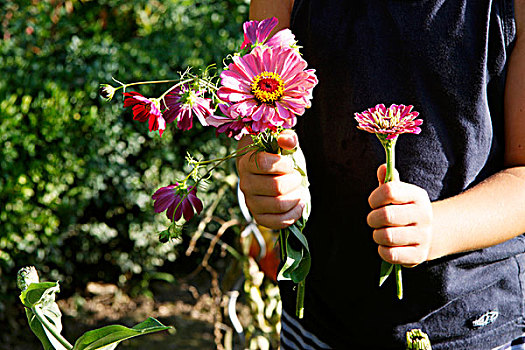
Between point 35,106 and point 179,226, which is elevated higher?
point 35,106

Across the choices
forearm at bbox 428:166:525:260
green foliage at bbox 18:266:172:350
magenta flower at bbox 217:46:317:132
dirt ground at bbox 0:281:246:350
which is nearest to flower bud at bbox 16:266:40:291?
green foliage at bbox 18:266:172:350

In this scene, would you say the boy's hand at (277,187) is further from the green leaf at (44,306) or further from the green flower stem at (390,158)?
the green leaf at (44,306)

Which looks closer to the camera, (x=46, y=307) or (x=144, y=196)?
(x=46, y=307)

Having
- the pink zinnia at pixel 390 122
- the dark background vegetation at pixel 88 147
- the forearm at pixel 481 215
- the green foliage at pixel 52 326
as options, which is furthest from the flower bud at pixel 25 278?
the dark background vegetation at pixel 88 147

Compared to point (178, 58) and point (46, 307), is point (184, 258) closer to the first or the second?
point (178, 58)

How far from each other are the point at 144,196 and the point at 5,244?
2.20 ft

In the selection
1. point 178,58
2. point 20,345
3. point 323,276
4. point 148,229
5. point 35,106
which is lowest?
point 20,345

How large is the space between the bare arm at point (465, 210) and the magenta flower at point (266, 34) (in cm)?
22

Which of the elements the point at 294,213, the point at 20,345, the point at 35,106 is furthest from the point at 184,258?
the point at 294,213

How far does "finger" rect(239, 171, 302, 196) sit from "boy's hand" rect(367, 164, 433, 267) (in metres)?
0.11

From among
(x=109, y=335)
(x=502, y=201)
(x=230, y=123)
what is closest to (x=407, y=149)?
(x=502, y=201)

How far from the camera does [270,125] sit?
679 millimetres

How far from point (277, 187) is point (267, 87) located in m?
0.20

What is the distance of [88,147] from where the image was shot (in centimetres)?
286
